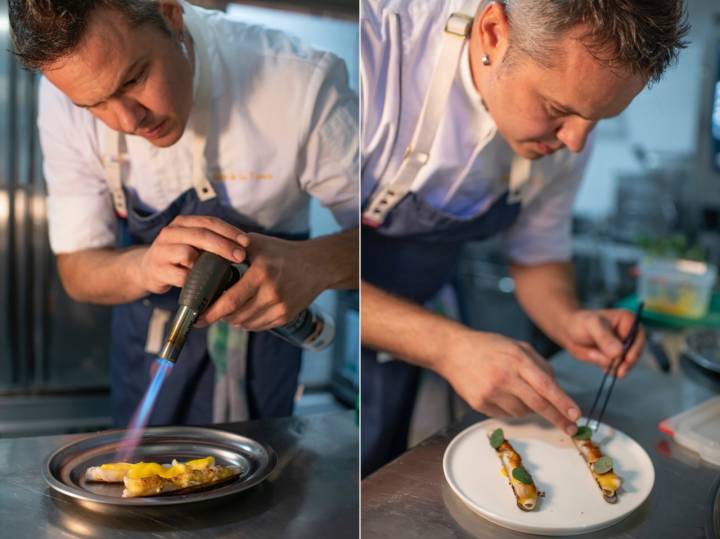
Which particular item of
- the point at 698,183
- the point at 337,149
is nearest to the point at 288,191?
the point at 337,149

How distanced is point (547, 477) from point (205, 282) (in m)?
0.54

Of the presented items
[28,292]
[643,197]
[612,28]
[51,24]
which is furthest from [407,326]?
[643,197]

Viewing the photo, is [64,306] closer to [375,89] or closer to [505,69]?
[375,89]

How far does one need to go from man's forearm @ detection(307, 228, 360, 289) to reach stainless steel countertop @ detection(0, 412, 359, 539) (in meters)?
0.25

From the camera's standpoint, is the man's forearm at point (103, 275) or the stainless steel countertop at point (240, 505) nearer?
the stainless steel countertop at point (240, 505)

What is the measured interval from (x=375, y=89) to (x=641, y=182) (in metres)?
2.50

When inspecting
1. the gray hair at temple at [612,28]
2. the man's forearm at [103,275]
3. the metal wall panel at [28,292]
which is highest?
the gray hair at temple at [612,28]

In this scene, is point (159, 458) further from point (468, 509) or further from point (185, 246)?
point (468, 509)

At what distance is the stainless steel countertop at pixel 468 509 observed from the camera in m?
0.94

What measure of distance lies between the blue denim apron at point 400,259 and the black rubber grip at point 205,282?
36 centimetres

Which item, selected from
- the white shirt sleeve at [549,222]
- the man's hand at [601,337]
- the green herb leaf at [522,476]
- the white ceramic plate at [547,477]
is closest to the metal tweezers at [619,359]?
the man's hand at [601,337]

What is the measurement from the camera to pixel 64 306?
1740 mm

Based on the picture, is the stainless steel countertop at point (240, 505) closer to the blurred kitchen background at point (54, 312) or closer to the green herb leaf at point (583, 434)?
A: the blurred kitchen background at point (54, 312)

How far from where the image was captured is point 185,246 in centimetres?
97
